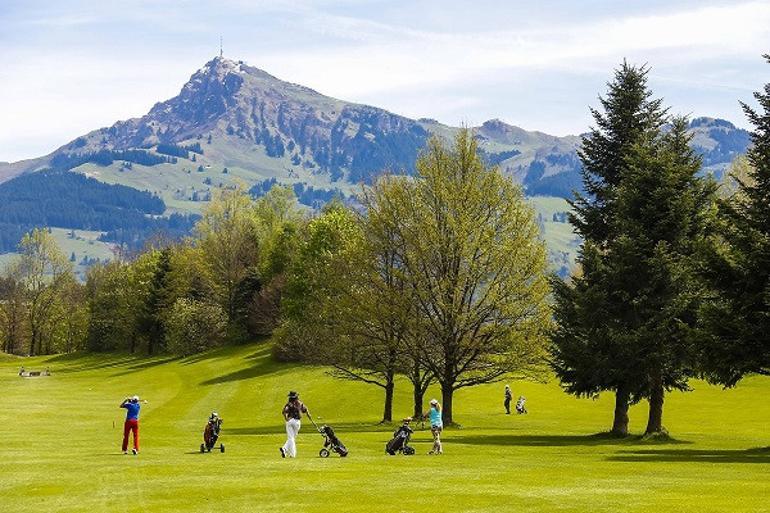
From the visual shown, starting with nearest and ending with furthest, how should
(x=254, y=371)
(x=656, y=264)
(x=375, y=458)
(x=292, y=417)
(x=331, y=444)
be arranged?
1. (x=292, y=417)
2. (x=375, y=458)
3. (x=331, y=444)
4. (x=656, y=264)
5. (x=254, y=371)

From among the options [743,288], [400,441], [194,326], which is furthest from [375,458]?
[194,326]

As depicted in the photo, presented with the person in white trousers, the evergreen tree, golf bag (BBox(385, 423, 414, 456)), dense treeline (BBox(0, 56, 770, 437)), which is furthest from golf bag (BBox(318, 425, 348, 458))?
the evergreen tree

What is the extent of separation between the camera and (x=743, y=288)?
37.0m

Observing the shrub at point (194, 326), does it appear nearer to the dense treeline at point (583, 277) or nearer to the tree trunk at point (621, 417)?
the dense treeline at point (583, 277)

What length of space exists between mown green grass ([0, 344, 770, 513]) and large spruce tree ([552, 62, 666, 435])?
10.5 feet

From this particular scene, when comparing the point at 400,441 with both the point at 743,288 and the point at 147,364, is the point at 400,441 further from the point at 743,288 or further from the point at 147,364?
the point at 147,364

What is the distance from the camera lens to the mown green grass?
2380cm

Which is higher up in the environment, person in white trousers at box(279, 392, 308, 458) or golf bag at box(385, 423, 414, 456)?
person in white trousers at box(279, 392, 308, 458)

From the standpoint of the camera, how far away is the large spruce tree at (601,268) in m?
44.0

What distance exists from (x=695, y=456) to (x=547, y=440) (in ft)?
36.2

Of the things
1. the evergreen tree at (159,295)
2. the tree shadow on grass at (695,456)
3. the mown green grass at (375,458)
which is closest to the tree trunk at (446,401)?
the mown green grass at (375,458)

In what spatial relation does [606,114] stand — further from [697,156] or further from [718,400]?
[718,400]

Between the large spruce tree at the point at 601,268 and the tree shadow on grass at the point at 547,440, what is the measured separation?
1.42 meters

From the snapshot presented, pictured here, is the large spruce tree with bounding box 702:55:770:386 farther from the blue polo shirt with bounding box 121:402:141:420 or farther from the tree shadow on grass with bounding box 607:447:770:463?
the blue polo shirt with bounding box 121:402:141:420
